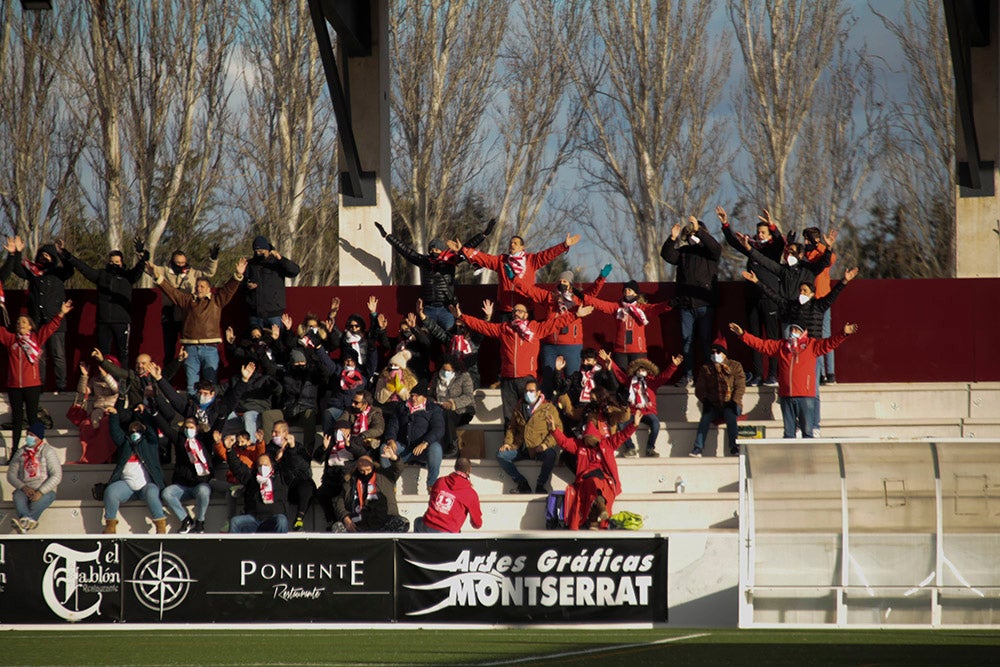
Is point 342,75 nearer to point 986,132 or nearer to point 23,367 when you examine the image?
point 23,367

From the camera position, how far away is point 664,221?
31906 mm

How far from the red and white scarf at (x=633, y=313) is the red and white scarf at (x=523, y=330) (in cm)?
145

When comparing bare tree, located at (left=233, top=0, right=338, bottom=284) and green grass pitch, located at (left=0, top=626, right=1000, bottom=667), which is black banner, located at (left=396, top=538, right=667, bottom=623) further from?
bare tree, located at (left=233, top=0, right=338, bottom=284)

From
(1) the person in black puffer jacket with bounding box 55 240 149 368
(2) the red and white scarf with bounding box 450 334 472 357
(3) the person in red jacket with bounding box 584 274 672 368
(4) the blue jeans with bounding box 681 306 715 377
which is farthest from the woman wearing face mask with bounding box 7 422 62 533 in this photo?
(4) the blue jeans with bounding box 681 306 715 377

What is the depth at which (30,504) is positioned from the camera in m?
16.1

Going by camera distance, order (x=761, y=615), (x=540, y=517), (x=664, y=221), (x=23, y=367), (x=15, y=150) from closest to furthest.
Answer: (x=761, y=615) < (x=540, y=517) < (x=23, y=367) < (x=15, y=150) < (x=664, y=221)

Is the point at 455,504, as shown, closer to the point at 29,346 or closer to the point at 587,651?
the point at 587,651

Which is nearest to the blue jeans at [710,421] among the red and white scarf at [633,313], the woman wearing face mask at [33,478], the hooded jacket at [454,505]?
the red and white scarf at [633,313]

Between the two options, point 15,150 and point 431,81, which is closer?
point 15,150

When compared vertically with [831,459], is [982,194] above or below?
above

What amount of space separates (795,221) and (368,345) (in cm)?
1706

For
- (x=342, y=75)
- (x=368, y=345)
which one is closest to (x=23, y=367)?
(x=368, y=345)

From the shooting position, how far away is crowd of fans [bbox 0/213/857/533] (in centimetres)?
1553

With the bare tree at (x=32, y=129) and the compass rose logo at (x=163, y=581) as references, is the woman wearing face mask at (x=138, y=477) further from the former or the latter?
the bare tree at (x=32, y=129)
